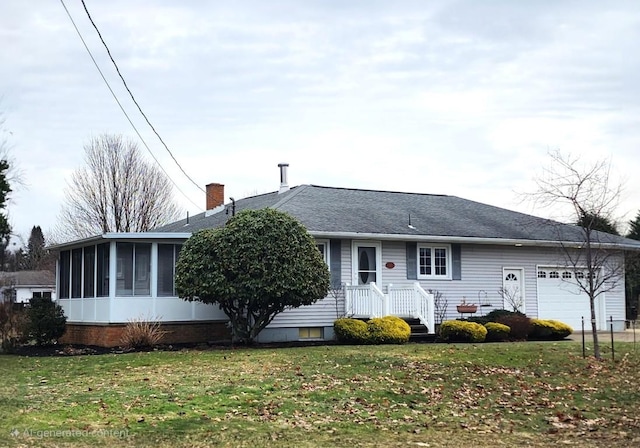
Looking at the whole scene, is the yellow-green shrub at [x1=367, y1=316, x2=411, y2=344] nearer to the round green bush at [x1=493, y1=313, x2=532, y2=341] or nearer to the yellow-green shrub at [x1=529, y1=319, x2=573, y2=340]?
the round green bush at [x1=493, y1=313, x2=532, y2=341]

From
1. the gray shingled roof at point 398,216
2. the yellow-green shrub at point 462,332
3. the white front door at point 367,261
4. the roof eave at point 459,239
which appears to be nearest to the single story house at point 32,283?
the gray shingled roof at point 398,216

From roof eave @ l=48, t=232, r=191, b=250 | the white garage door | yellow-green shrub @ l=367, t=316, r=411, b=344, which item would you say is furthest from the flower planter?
roof eave @ l=48, t=232, r=191, b=250

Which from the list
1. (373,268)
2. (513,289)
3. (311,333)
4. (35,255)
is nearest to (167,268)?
(311,333)

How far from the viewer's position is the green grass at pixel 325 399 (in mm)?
9672

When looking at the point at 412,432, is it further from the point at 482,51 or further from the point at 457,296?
the point at 457,296

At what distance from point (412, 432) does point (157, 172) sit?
35449mm

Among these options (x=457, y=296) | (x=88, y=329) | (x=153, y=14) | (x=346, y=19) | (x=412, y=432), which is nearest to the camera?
(x=412, y=432)

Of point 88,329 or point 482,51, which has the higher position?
point 482,51

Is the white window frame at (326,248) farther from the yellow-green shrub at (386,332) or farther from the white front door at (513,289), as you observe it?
the white front door at (513,289)

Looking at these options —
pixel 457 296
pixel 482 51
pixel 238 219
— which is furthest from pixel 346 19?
pixel 457 296

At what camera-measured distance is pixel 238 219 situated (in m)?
A: 19.4

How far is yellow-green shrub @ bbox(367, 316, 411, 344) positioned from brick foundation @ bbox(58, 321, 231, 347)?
4.08 m

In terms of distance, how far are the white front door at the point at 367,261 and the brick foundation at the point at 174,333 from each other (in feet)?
13.5

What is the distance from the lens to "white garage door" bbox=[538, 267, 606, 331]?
2597 cm
